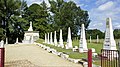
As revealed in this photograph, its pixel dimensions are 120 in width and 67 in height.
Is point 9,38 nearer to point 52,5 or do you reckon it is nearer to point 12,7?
point 12,7

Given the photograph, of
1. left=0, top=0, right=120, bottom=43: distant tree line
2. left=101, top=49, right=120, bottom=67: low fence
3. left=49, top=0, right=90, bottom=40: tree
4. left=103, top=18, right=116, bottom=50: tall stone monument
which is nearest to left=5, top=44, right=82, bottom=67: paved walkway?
left=101, top=49, right=120, bottom=67: low fence

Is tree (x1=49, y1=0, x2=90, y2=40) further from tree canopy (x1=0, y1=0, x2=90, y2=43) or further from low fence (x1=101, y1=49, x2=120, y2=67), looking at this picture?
low fence (x1=101, y1=49, x2=120, y2=67)

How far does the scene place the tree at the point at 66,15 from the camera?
70438 mm

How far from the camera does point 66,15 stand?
72.2m

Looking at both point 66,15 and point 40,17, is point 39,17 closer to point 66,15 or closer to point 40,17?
point 40,17

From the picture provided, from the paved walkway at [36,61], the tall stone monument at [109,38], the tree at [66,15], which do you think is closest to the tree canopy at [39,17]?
the tree at [66,15]

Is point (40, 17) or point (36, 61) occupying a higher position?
point (40, 17)

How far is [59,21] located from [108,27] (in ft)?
180

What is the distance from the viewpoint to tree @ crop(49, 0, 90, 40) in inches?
2773

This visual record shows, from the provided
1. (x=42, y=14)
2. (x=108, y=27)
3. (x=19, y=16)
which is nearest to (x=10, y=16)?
(x=19, y=16)

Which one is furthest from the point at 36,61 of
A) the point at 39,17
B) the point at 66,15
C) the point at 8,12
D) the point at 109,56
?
the point at 66,15

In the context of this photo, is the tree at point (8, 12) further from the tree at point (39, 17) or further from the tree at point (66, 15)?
the tree at point (66, 15)

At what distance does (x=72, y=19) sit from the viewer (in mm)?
73188

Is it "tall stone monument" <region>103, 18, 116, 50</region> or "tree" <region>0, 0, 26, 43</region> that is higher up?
"tree" <region>0, 0, 26, 43</region>
